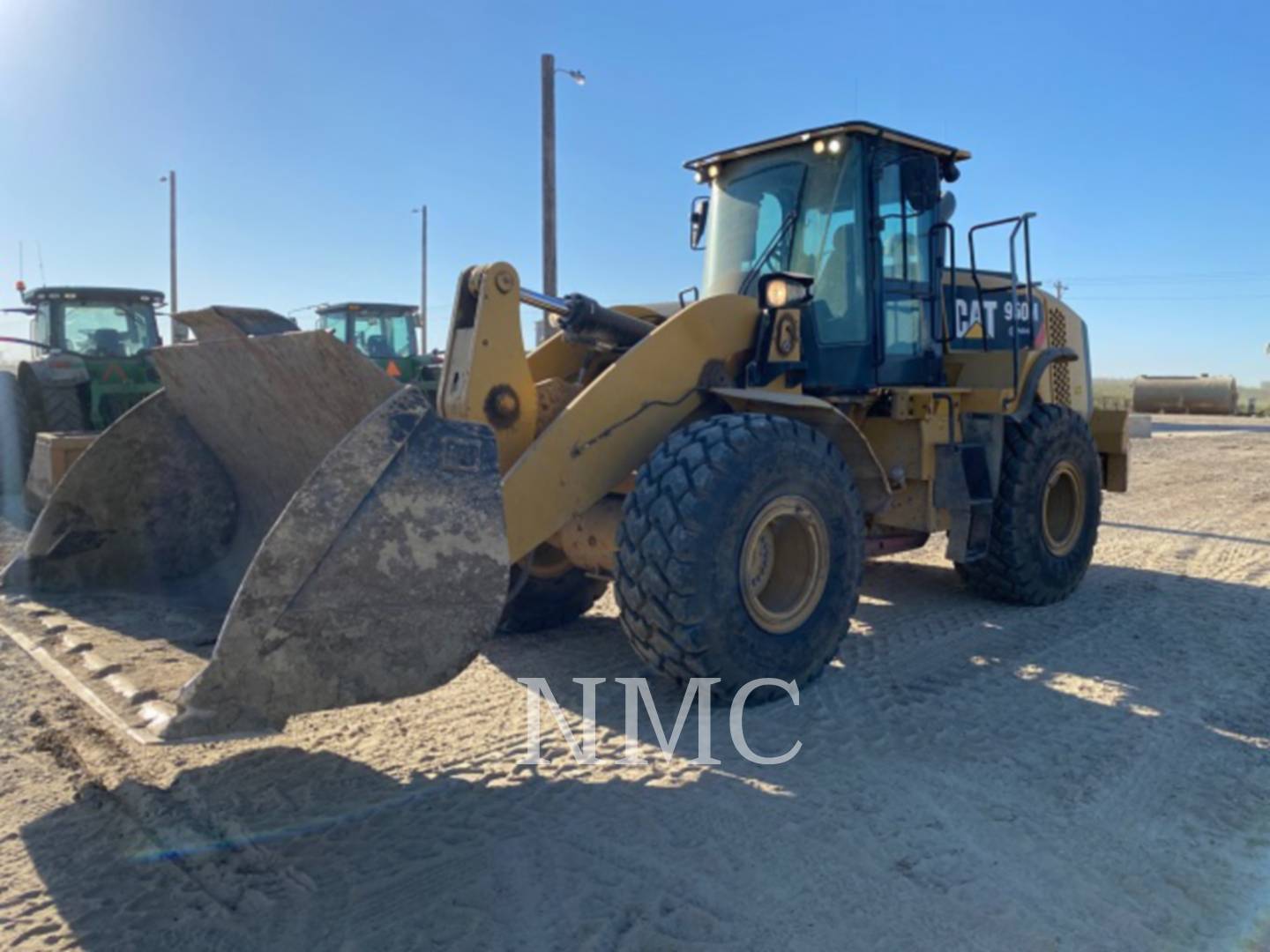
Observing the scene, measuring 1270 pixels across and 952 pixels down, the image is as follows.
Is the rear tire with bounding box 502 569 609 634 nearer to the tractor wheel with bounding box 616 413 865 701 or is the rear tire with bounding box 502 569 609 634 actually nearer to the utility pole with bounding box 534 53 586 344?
the tractor wheel with bounding box 616 413 865 701

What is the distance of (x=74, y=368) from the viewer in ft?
38.6

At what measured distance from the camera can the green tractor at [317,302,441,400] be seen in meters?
15.8

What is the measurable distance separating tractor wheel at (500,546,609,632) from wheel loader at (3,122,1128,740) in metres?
0.02

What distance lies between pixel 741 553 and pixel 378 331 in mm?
13079

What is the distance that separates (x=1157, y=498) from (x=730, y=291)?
28.3 ft

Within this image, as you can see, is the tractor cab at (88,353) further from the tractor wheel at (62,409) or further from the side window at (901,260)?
the side window at (901,260)

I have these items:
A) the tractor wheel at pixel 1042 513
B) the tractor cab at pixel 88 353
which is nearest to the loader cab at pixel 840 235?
the tractor wheel at pixel 1042 513

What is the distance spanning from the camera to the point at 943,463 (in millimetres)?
5793

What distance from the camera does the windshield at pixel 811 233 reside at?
541cm

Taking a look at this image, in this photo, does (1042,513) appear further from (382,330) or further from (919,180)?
(382,330)

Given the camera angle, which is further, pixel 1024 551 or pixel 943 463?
pixel 1024 551

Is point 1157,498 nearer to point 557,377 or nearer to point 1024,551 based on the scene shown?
point 1024,551

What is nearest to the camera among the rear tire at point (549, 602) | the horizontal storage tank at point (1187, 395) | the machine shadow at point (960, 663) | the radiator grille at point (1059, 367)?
the machine shadow at point (960, 663)

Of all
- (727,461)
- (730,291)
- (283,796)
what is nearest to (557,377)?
(730,291)
